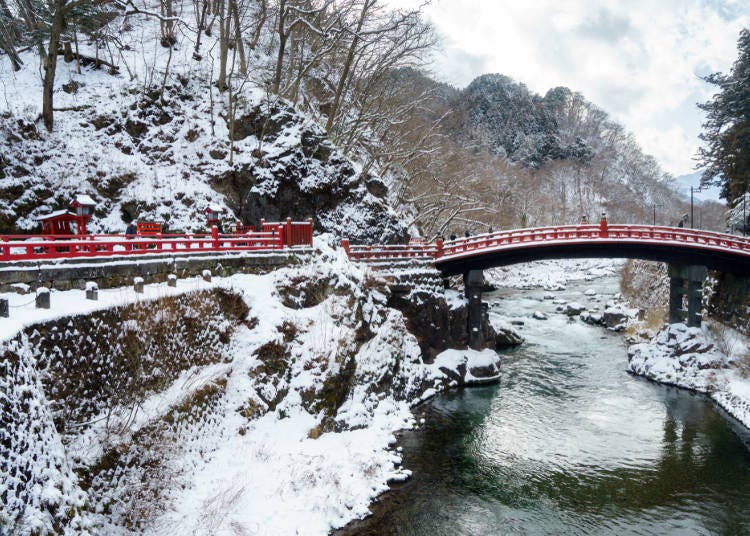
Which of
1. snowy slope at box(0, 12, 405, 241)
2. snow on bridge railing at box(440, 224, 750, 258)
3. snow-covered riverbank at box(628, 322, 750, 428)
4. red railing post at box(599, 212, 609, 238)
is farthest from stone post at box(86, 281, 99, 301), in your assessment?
snow-covered riverbank at box(628, 322, 750, 428)

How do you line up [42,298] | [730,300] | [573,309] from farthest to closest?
[573,309] → [730,300] → [42,298]

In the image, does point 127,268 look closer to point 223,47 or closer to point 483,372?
point 483,372

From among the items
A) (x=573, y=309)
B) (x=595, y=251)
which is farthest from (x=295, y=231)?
(x=573, y=309)

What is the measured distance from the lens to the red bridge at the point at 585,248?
79.6 ft

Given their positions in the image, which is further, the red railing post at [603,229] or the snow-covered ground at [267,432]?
the red railing post at [603,229]

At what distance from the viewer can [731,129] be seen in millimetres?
29703

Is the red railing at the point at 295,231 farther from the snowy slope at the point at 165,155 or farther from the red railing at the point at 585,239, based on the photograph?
the snowy slope at the point at 165,155

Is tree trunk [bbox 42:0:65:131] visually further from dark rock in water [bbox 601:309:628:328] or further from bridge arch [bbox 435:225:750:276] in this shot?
dark rock in water [bbox 601:309:628:328]

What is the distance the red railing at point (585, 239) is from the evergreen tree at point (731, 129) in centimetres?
811

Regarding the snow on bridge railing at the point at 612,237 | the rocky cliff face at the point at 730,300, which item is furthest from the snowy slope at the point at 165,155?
the rocky cliff face at the point at 730,300

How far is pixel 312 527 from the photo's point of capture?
1078 centimetres

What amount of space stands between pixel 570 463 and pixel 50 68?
94.9ft

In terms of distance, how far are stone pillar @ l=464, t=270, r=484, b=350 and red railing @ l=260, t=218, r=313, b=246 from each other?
11521 mm

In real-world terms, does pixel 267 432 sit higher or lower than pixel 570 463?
higher
